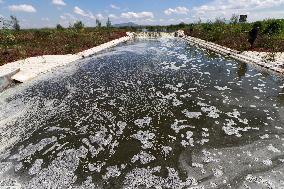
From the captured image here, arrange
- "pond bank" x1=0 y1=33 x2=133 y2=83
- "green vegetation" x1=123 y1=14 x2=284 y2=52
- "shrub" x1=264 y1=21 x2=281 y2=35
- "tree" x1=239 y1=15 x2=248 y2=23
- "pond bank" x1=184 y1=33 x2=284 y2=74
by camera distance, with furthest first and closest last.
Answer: "tree" x1=239 y1=15 x2=248 y2=23 → "shrub" x1=264 y1=21 x2=281 y2=35 → "green vegetation" x1=123 y1=14 x2=284 y2=52 → "pond bank" x1=184 y1=33 x2=284 y2=74 → "pond bank" x1=0 y1=33 x2=133 y2=83

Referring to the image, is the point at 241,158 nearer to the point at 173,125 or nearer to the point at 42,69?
the point at 173,125

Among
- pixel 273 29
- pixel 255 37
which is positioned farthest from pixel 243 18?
pixel 255 37

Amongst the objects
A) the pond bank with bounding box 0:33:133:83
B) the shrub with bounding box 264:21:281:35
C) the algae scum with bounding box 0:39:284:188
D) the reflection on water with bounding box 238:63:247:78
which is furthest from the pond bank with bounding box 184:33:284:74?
the pond bank with bounding box 0:33:133:83

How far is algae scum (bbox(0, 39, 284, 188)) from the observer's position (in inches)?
302

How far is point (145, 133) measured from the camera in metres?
10.3

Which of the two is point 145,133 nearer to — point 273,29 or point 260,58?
point 260,58

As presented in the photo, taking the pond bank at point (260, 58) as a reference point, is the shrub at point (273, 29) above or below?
above

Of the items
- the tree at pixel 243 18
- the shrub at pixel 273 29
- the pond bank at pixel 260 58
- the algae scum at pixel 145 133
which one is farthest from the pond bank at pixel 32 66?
the tree at pixel 243 18

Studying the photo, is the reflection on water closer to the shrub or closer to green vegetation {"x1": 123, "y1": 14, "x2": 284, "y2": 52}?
green vegetation {"x1": 123, "y1": 14, "x2": 284, "y2": 52}

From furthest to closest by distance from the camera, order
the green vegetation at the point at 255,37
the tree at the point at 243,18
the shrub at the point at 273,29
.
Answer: the tree at the point at 243,18, the shrub at the point at 273,29, the green vegetation at the point at 255,37

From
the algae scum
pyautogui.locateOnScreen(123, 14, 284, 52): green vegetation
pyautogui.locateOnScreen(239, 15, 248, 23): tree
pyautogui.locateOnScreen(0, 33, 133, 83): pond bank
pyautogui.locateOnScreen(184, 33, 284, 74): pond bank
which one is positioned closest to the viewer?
the algae scum

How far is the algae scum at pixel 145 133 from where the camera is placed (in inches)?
302

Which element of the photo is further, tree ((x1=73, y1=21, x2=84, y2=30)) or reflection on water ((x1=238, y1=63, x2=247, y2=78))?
tree ((x1=73, y1=21, x2=84, y2=30))

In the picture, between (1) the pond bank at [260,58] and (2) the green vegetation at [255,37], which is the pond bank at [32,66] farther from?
(2) the green vegetation at [255,37]
